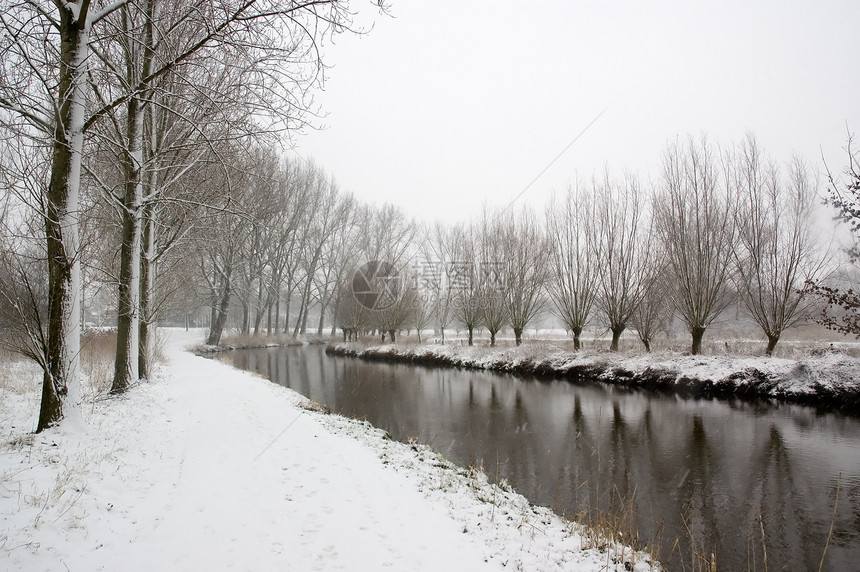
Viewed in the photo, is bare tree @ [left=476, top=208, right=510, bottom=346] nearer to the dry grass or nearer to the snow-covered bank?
the snow-covered bank

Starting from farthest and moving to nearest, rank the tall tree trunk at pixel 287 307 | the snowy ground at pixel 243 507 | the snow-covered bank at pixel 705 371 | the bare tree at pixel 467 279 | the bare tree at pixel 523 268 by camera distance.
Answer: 1. the tall tree trunk at pixel 287 307
2. the bare tree at pixel 467 279
3. the bare tree at pixel 523 268
4. the snow-covered bank at pixel 705 371
5. the snowy ground at pixel 243 507

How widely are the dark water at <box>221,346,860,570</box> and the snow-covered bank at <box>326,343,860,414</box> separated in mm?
910

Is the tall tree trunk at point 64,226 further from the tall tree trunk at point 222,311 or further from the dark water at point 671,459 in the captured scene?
the tall tree trunk at point 222,311

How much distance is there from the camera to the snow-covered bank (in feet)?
36.9

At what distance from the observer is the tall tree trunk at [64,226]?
445cm

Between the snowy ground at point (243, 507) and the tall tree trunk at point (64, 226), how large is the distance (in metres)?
0.54

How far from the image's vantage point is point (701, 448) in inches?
325

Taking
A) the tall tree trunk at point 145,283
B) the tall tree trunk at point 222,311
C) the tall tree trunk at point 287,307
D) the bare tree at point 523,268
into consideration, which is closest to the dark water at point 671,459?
the tall tree trunk at point 145,283

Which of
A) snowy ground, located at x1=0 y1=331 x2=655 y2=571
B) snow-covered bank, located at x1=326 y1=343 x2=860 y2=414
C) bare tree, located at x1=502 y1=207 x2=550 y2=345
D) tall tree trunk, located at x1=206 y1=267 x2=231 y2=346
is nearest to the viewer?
snowy ground, located at x1=0 y1=331 x2=655 y2=571

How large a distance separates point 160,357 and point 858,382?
2079 centimetres

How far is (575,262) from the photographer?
20.3 m

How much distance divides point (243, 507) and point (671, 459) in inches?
284

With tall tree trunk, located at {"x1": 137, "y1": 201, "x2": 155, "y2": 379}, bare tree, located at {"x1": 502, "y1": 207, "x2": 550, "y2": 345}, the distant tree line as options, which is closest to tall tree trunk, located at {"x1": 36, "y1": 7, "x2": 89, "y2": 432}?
the distant tree line

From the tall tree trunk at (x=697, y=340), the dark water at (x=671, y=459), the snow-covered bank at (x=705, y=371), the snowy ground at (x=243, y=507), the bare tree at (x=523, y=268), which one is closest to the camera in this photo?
the snowy ground at (x=243, y=507)
